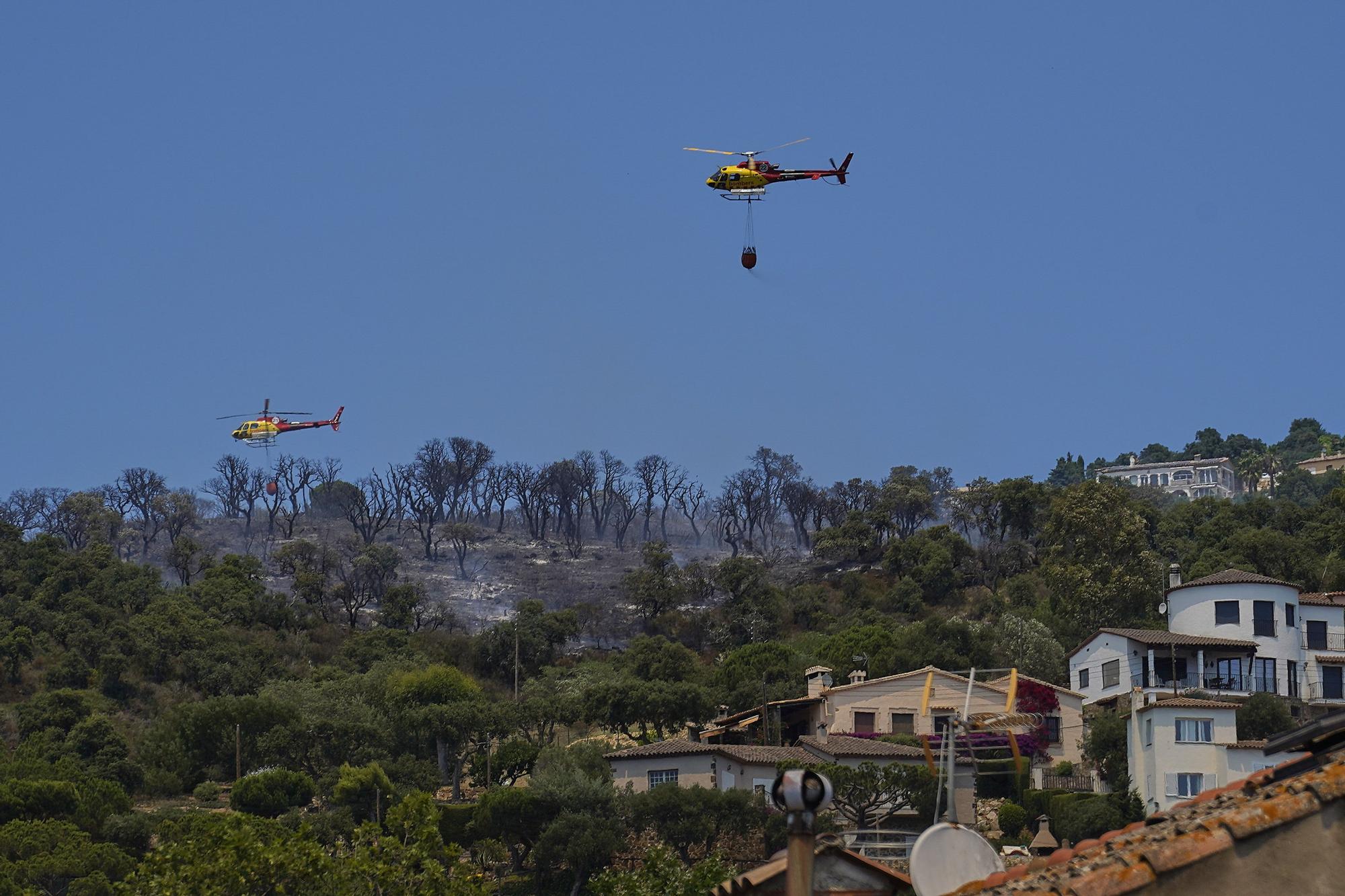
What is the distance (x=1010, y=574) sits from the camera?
10344 centimetres

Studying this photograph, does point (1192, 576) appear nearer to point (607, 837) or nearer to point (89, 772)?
point (607, 837)

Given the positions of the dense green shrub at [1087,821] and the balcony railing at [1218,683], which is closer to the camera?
the dense green shrub at [1087,821]

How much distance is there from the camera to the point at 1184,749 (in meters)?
56.8

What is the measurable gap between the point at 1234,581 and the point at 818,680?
17.3 metres

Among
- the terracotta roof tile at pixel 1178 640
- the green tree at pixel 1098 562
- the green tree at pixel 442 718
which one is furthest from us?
the green tree at pixel 1098 562

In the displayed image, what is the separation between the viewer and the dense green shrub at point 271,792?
6681 centimetres

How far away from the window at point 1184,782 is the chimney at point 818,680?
20.4 m

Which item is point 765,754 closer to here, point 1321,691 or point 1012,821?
point 1012,821

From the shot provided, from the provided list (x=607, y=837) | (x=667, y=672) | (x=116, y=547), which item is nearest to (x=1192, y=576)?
(x=667, y=672)

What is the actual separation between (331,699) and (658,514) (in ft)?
297

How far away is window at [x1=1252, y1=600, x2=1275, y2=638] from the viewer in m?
69.8

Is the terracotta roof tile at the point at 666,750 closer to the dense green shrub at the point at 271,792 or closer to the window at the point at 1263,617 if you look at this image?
the dense green shrub at the point at 271,792

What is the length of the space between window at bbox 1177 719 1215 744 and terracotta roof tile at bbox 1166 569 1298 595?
14.3 meters

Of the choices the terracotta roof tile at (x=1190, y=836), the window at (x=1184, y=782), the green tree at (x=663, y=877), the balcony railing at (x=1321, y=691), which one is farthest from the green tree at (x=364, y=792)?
the terracotta roof tile at (x=1190, y=836)
